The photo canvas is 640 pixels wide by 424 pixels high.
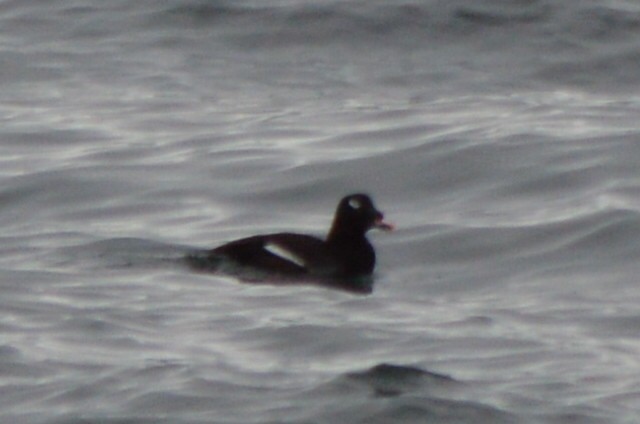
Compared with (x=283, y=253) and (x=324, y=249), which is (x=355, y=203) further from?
(x=283, y=253)

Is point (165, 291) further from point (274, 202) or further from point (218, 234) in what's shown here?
point (274, 202)

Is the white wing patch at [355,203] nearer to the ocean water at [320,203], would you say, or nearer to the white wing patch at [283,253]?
the ocean water at [320,203]

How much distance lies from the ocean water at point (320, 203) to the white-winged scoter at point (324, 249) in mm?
217

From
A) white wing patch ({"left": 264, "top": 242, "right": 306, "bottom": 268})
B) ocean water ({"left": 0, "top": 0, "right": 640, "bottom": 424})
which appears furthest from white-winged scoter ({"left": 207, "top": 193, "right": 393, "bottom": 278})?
ocean water ({"left": 0, "top": 0, "right": 640, "bottom": 424})

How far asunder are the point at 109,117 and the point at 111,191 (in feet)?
9.03

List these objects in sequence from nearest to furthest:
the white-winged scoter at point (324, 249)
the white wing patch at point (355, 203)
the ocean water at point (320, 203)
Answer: the ocean water at point (320, 203), the white-winged scoter at point (324, 249), the white wing patch at point (355, 203)

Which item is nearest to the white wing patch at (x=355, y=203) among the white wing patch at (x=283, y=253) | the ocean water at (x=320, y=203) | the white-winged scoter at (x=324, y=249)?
the white-winged scoter at (x=324, y=249)

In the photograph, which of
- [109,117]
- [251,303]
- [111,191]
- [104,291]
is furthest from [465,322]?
A: [109,117]

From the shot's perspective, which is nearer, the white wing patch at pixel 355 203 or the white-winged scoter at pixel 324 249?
the white-winged scoter at pixel 324 249

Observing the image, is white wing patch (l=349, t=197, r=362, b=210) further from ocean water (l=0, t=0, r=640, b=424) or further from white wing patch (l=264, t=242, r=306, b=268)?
white wing patch (l=264, t=242, r=306, b=268)

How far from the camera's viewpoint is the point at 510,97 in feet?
57.2

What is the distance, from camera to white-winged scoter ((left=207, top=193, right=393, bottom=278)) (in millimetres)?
12016

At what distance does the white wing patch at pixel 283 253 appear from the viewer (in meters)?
12.0

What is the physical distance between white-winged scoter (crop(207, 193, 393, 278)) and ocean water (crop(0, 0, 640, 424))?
0.22 meters
